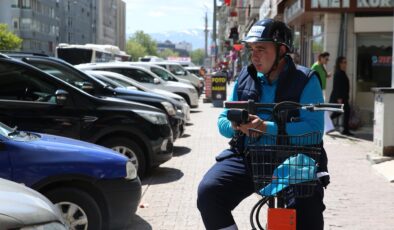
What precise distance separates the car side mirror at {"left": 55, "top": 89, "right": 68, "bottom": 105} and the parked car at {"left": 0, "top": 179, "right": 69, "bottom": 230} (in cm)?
384

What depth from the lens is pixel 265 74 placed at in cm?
352

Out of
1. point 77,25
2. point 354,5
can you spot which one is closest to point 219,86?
point 354,5

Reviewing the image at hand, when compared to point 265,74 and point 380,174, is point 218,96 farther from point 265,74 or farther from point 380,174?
point 265,74

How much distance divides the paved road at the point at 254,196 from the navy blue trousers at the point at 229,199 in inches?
101

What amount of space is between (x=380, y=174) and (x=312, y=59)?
36.6 ft

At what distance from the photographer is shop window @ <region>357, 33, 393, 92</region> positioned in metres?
15.7

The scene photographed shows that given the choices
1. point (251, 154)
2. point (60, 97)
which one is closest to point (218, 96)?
point (60, 97)

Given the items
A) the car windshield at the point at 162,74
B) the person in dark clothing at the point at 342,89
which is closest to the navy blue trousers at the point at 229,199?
the person in dark clothing at the point at 342,89

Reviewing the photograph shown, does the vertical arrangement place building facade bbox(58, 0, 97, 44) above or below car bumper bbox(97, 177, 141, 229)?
above

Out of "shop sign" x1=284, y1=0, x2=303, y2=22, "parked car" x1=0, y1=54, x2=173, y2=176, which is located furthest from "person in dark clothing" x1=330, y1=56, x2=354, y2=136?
"parked car" x1=0, y1=54, x2=173, y2=176

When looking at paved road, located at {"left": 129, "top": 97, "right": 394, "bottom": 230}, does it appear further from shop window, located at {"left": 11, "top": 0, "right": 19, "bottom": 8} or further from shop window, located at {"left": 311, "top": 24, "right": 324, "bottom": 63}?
shop window, located at {"left": 11, "top": 0, "right": 19, "bottom": 8}

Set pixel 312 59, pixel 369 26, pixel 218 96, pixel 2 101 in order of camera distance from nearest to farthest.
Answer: pixel 2 101 → pixel 369 26 → pixel 312 59 → pixel 218 96

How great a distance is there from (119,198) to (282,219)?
89.5 inches

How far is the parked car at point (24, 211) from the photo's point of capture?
2773 mm
